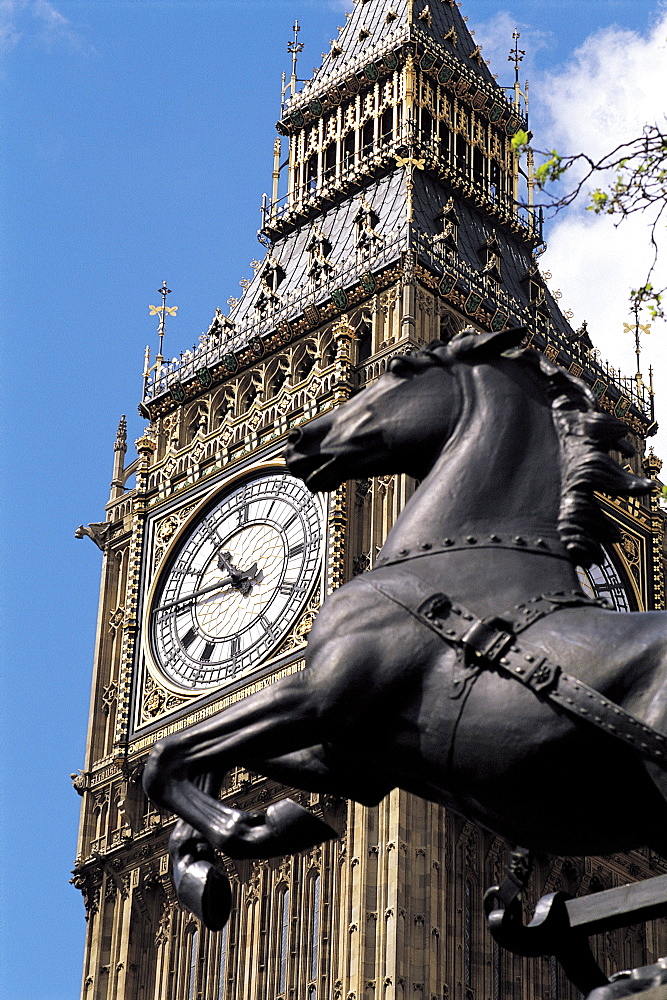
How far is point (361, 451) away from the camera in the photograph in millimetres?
9219

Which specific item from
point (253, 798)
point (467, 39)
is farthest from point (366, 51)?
point (253, 798)

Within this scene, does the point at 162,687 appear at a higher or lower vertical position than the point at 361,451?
higher

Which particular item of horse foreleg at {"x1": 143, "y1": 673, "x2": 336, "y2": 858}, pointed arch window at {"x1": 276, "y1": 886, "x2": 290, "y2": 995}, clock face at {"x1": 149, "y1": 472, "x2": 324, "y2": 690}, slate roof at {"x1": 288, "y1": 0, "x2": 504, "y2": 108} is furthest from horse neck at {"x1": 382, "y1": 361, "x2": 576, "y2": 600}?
slate roof at {"x1": 288, "y1": 0, "x2": 504, "y2": 108}

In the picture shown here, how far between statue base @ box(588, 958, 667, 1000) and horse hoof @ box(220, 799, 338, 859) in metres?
1.08

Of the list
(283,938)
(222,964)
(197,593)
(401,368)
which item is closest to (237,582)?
(197,593)

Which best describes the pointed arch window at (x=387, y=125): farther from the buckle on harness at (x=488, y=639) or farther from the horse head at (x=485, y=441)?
the buckle on harness at (x=488, y=639)

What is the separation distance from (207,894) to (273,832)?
12.8 inches

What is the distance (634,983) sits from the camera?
8.02 m

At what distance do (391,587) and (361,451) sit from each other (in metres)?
0.77

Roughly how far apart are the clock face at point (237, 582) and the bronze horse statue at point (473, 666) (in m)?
27.7

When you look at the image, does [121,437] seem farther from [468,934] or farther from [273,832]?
[273,832]

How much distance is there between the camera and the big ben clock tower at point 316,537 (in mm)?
34375

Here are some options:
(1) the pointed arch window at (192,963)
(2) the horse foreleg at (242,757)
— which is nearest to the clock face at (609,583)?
(1) the pointed arch window at (192,963)

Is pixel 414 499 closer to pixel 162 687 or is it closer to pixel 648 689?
pixel 648 689
